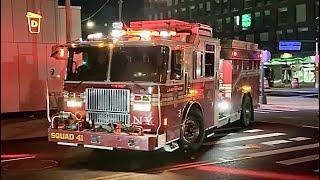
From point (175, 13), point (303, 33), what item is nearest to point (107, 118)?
point (303, 33)

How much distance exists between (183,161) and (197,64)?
2180 millimetres

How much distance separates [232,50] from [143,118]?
4.95m

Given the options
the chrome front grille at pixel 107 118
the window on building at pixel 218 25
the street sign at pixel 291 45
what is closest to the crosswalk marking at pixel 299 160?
the chrome front grille at pixel 107 118

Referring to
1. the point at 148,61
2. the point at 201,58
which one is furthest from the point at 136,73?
the point at 201,58

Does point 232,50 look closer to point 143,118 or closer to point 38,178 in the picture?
point 143,118

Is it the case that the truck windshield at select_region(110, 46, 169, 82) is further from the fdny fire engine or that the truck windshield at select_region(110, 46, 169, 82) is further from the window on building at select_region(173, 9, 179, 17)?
the window on building at select_region(173, 9, 179, 17)

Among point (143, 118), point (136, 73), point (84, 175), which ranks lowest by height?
point (84, 175)

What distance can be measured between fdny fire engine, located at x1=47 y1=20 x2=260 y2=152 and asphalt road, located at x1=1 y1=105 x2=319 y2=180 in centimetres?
46

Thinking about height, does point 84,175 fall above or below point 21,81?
below

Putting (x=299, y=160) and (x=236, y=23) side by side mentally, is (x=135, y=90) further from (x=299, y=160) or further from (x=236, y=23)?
(x=236, y=23)

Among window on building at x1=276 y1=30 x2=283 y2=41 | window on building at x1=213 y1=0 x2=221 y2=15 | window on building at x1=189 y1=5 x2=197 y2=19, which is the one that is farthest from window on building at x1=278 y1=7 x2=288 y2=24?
window on building at x1=189 y1=5 x2=197 y2=19

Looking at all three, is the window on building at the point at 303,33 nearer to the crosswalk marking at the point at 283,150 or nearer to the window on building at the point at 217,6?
the window on building at the point at 217,6

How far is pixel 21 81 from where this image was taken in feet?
59.0

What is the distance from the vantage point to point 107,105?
948 centimetres
